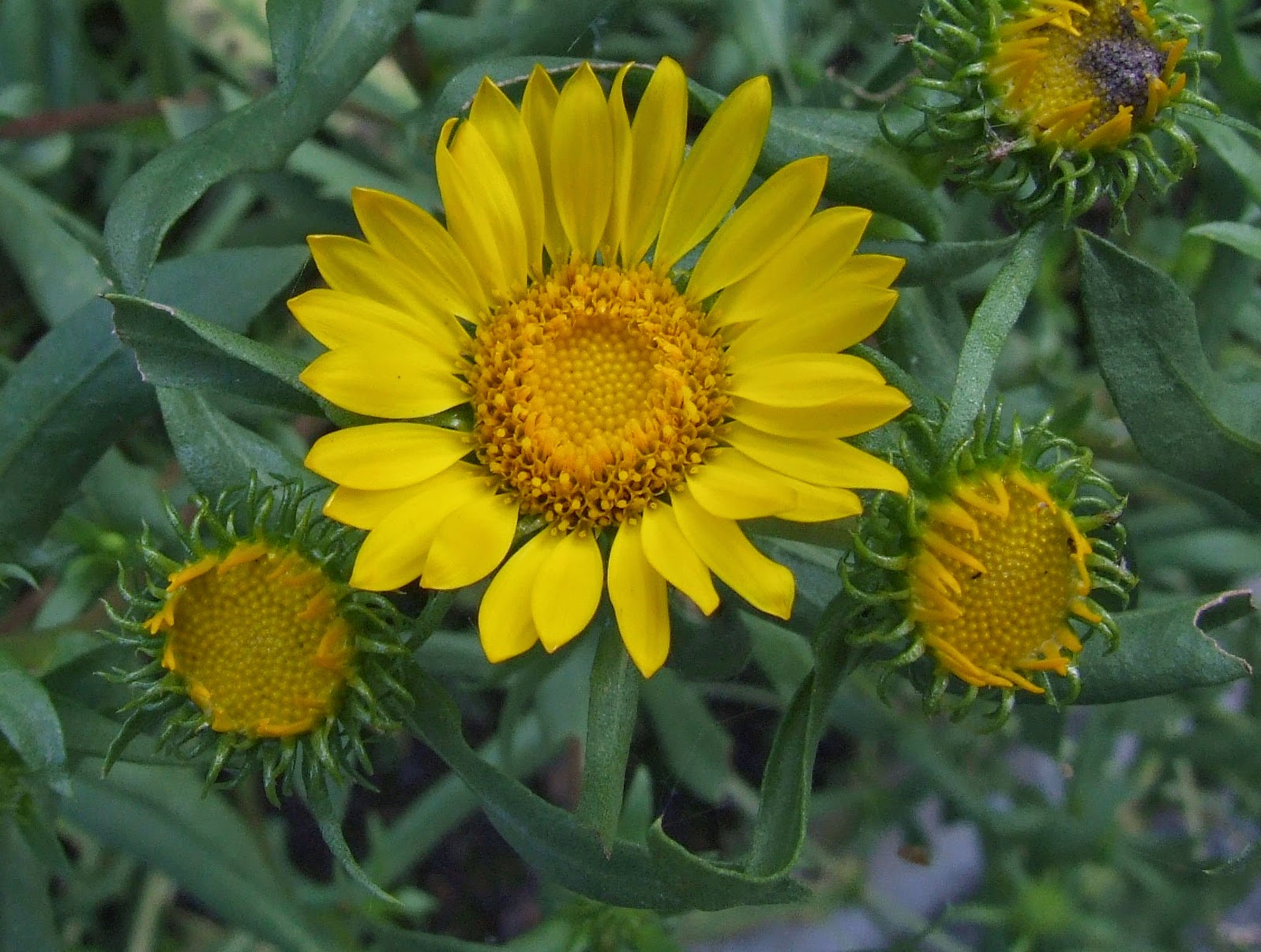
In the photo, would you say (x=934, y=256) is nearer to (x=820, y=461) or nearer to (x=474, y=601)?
(x=820, y=461)

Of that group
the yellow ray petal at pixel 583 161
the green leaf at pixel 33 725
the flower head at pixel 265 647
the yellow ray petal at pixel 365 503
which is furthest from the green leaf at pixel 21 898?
the yellow ray petal at pixel 583 161

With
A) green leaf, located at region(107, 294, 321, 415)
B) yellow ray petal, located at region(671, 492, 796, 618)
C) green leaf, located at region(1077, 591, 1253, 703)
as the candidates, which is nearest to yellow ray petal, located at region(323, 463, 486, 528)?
green leaf, located at region(107, 294, 321, 415)

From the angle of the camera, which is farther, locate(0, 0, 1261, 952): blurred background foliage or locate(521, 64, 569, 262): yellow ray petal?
locate(0, 0, 1261, 952): blurred background foliage

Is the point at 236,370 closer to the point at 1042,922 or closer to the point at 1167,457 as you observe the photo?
the point at 1167,457

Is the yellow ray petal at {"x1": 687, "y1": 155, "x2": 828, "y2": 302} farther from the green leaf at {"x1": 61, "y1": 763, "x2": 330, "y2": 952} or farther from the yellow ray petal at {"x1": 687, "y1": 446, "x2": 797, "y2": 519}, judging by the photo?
the green leaf at {"x1": 61, "y1": 763, "x2": 330, "y2": 952}

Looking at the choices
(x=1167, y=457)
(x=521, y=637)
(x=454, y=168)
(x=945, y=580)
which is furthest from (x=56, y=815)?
(x=1167, y=457)

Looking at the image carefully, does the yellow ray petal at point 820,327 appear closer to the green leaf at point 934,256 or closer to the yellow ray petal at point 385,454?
the green leaf at point 934,256
